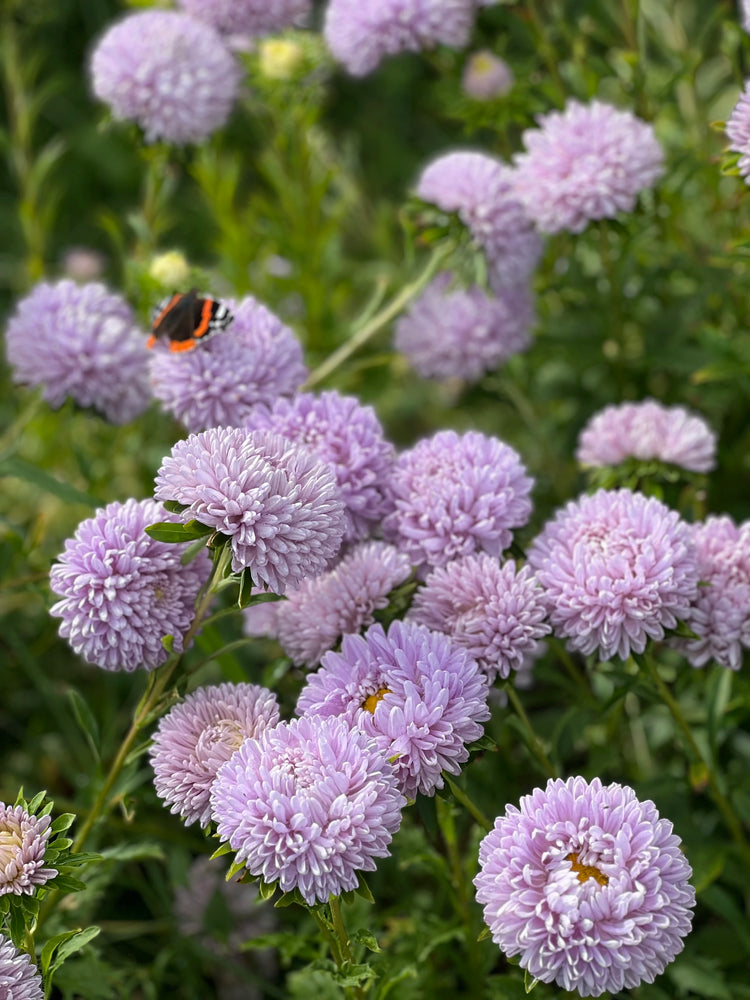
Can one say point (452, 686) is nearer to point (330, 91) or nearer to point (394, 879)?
point (394, 879)

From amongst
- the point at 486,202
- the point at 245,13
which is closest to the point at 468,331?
the point at 486,202

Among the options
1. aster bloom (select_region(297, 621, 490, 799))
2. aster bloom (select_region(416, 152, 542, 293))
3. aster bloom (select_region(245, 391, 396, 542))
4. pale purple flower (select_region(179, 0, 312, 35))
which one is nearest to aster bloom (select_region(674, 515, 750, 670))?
aster bloom (select_region(297, 621, 490, 799))

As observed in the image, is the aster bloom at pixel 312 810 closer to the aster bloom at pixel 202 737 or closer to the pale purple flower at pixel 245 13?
the aster bloom at pixel 202 737

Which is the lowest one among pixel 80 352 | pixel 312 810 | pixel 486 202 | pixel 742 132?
pixel 80 352

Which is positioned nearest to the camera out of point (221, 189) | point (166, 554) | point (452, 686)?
point (452, 686)

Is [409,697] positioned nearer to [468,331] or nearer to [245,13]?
[468,331]

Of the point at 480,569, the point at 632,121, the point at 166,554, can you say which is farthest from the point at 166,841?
the point at 632,121
